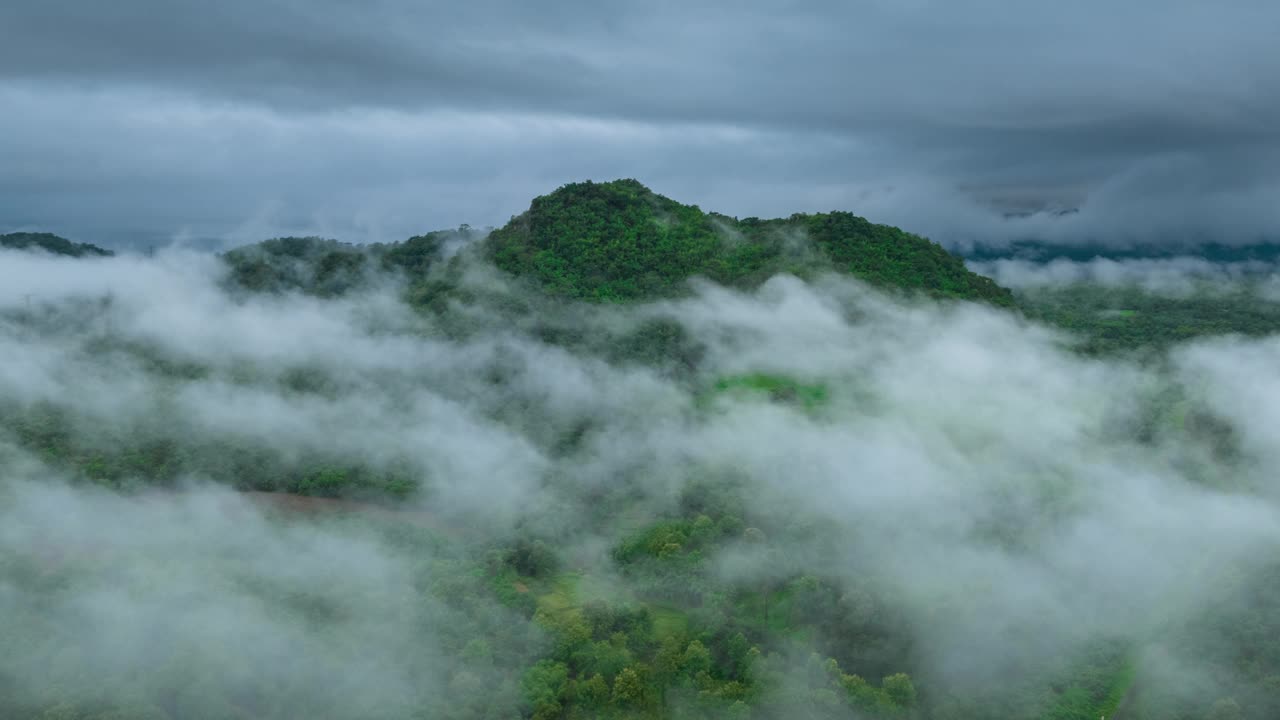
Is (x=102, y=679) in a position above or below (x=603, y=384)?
below

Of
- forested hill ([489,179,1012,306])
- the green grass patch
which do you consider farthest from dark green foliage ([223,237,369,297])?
the green grass patch

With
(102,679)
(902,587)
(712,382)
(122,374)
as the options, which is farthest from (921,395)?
(122,374)

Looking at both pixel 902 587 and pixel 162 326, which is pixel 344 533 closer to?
pixel 902 587

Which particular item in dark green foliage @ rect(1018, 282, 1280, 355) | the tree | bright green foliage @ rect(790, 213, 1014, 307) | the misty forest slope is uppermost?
bright green foliage @ rect(790, 213, 1014, 307)

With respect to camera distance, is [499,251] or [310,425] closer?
[310,425]

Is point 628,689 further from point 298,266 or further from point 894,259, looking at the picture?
point 298,266


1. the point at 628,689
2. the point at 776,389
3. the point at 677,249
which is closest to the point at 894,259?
the point at 677,249

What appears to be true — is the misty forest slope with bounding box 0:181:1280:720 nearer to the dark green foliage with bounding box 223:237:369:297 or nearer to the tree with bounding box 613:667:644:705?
the tree with bounding box 613:667:644:705
